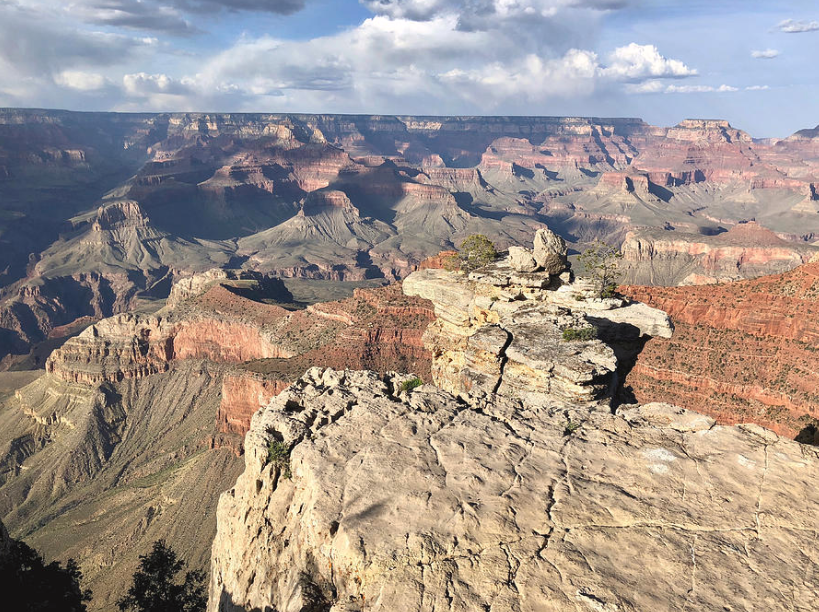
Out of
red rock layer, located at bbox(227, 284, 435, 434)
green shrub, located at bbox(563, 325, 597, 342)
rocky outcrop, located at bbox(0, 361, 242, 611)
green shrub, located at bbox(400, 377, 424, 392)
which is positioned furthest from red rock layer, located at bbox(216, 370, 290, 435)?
green shrub, located at bbox(563, 325, 597, 342)

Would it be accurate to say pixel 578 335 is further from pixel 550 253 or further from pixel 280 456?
pixel 280 456

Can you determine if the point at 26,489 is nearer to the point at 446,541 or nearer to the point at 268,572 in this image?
the point at 268,572

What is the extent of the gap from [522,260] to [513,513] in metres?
29.0

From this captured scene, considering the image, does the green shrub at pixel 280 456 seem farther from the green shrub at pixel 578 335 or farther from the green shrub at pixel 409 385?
the green shrub at pixel 578 335

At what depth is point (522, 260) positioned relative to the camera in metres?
42.0

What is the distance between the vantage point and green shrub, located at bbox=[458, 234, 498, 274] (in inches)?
1982

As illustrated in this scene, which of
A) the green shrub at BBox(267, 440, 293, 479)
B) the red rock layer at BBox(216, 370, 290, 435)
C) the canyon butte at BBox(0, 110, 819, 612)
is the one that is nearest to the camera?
the canyon butte at BBox(0, 110, 819, 612)

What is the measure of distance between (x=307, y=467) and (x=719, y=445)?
50.3 ft

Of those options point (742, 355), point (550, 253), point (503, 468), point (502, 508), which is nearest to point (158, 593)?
point (503, 468)

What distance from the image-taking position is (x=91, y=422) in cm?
7944

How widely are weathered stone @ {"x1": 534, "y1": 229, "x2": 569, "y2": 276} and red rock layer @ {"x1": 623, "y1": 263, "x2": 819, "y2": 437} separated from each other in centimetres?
1592

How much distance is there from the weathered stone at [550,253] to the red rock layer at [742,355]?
15.9m

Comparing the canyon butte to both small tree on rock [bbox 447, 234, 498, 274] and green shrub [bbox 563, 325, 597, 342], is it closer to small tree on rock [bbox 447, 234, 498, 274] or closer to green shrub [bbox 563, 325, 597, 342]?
green shrub [bbox 563, 325, 597, 342]

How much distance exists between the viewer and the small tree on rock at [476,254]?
165ft
